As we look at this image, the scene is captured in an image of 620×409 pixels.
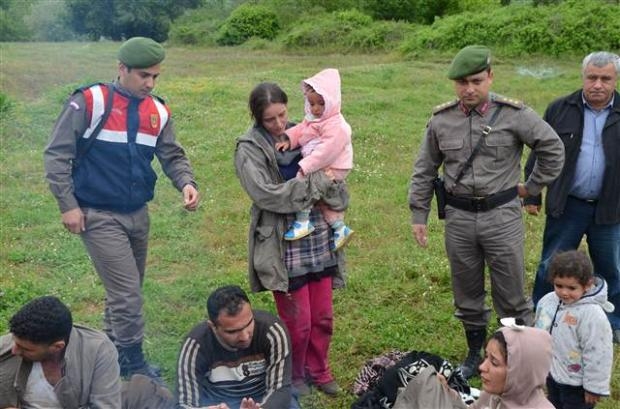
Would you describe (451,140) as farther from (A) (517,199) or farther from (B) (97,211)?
(B) (97,211)

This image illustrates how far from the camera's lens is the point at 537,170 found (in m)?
4.34

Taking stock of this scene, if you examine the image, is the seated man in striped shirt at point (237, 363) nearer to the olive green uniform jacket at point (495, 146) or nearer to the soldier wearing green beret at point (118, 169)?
the soldier wearing green beret at point (118, 169)

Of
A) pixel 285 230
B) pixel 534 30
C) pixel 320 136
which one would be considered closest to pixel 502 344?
pixel 285 230

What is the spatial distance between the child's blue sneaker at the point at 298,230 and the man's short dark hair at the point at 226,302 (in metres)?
0.59

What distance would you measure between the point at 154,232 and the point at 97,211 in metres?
3.31

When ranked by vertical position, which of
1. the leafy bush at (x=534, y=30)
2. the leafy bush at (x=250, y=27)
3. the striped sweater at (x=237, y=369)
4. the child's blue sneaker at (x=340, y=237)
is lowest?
the leafy bush at (x=250, y=27)

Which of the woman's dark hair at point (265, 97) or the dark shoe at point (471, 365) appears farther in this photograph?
the dark shoe at point (471, 365)

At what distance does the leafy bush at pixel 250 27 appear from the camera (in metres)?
30.0

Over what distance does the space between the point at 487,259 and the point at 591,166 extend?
0.88 m

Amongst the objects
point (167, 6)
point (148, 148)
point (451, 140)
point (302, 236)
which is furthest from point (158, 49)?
point (167, 6)

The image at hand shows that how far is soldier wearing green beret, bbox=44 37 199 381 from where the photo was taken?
4117mm

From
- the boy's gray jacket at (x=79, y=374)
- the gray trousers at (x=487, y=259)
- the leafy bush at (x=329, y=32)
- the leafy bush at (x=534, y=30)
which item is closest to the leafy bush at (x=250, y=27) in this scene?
the leafy bush at (x=329, y=32)

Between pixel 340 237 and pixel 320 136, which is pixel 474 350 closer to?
pixel 340 237

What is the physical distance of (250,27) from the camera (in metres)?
30.1
